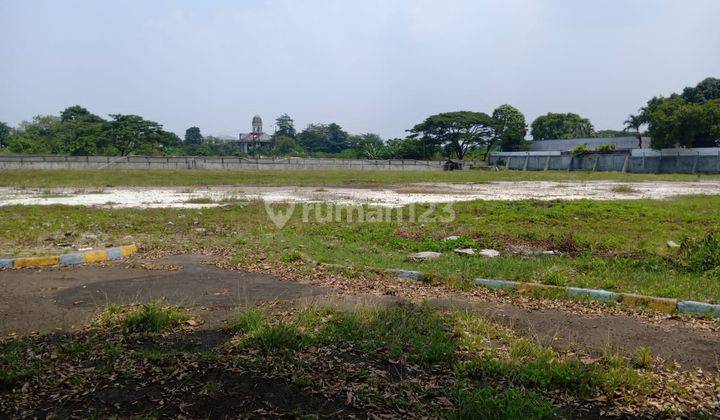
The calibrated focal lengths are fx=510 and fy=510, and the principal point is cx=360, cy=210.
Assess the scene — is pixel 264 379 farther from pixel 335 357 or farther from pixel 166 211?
pixel 166 211

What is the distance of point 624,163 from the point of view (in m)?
61.1

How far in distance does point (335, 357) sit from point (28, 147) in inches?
3086

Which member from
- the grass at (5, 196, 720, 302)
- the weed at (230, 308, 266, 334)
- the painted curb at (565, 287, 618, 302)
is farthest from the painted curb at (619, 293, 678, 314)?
the weed at (230, 308, 266, 334)

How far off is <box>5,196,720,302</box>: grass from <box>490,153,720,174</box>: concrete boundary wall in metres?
46.0

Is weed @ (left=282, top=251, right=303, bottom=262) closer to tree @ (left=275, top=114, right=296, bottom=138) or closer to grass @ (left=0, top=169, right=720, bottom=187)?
grass @ (left=0, top=169, right=720, bottom=187)

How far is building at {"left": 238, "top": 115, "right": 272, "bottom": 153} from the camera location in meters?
110

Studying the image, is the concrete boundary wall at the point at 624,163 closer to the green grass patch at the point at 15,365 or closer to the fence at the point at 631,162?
the fence at the point at 631,162

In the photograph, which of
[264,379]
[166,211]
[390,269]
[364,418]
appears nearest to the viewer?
[364,418]

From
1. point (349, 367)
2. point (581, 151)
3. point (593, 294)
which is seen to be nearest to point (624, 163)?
point (581, 151)

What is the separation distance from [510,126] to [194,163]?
50.7 metres

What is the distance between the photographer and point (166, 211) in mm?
15031

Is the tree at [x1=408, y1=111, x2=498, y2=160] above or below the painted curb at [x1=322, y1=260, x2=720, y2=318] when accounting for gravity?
above

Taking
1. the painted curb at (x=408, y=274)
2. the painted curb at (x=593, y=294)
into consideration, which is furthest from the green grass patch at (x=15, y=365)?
the painted curb at (x=593, y=294)

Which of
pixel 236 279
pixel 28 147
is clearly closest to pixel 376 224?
pixel 236 279
